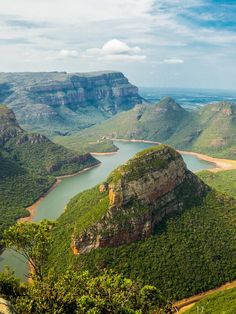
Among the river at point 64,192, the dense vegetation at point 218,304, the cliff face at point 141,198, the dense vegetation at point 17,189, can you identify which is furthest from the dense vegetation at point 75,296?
the dense vegetation at point 17,189

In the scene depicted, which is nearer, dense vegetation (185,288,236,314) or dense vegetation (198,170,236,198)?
dense vegetation (185,288,236,314)

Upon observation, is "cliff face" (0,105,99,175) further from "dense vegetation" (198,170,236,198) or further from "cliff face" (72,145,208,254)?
"cliff face" (72,145,208,254)

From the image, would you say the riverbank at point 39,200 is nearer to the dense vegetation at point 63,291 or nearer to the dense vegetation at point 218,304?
the dense vegetation at point 218,304

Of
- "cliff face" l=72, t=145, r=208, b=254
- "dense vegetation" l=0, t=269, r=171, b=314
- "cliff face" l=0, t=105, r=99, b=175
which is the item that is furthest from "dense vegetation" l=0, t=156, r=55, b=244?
"dense vegetation" l=0, t=269, r=171, b=314

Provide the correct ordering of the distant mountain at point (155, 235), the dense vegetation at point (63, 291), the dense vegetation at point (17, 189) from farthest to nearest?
the dense vegetation at point (17, 189) < the distant mountain at point (155, 235) < the dense vegetation at point (63, 291)

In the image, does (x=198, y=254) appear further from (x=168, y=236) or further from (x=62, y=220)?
(x=62, y=220)

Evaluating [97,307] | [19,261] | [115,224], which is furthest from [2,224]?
[97,307]

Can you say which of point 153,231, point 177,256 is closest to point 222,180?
point 153,231

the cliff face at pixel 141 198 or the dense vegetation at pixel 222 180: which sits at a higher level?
the cliff face at pixel 141 198
